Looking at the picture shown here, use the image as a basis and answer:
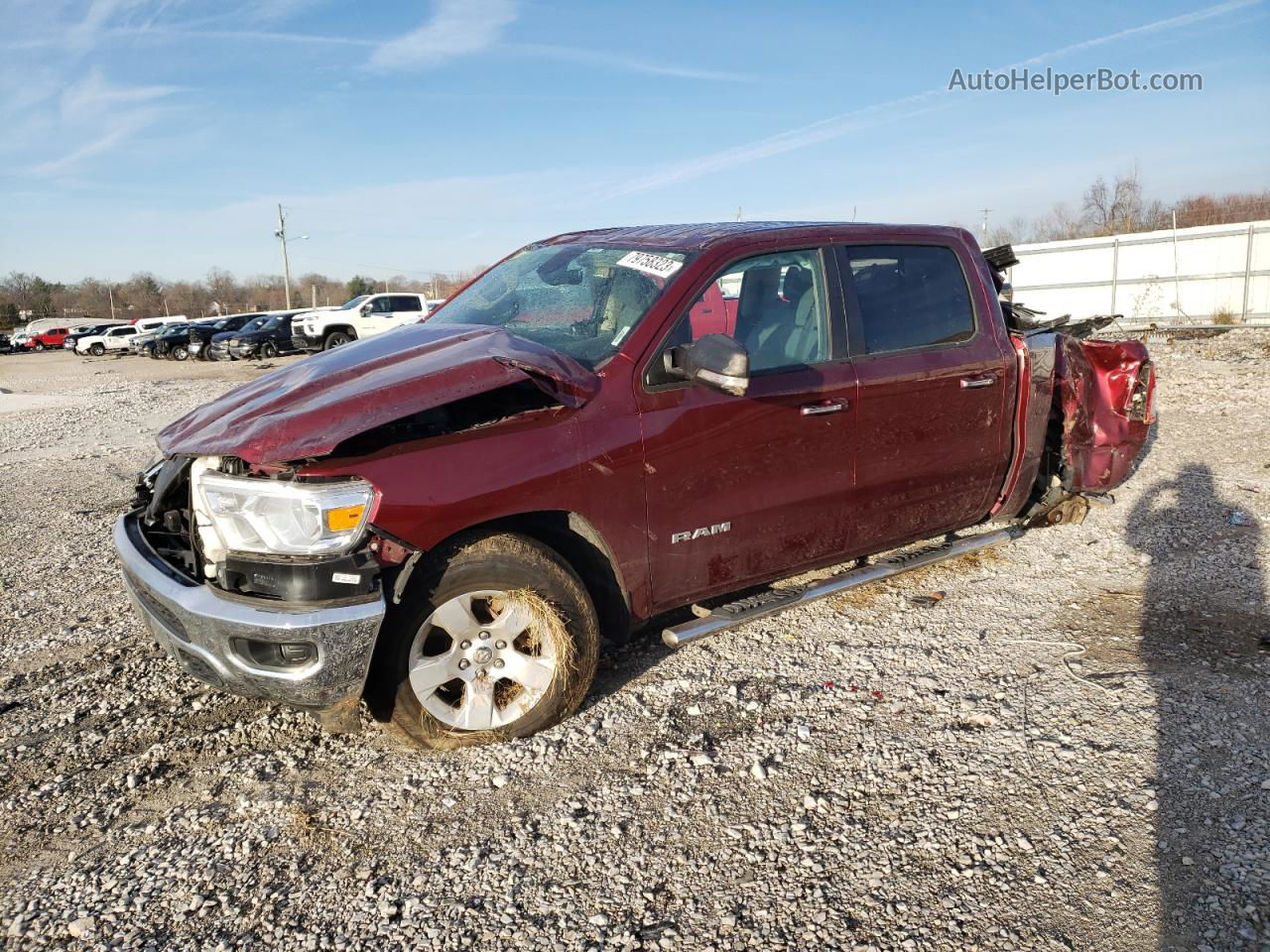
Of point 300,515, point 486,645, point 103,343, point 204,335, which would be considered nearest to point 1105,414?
point 486,645

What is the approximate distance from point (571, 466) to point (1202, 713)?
8.43 ft

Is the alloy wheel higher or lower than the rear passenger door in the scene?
lower

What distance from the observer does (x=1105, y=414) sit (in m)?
5.64

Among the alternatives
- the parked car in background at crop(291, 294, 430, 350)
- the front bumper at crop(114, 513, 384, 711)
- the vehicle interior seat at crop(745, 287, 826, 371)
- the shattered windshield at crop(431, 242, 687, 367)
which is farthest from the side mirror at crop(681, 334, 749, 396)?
the parked car in background at crop(291, 294, 430, 350)

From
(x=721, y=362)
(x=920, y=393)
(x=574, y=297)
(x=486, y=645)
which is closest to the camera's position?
(x=486, y=645)

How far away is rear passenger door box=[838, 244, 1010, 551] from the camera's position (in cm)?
407

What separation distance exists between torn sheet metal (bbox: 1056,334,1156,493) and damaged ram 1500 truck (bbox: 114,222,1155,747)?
2.87 feet

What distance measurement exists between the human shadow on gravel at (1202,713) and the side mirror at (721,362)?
1944 millimetres

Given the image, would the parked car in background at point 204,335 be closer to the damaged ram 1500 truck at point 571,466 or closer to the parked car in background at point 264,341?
the parked car in background at point 264,341

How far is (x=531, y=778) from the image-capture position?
9.99 feet

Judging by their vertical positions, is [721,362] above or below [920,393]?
above

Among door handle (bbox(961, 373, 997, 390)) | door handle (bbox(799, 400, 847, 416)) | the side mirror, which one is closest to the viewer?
the side mirror

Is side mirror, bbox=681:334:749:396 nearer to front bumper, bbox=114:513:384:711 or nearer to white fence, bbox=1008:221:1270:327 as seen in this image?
front bumper, bbox=114:513:384:711

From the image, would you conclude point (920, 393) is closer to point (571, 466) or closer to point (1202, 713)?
Answer: point (1202, 713)
